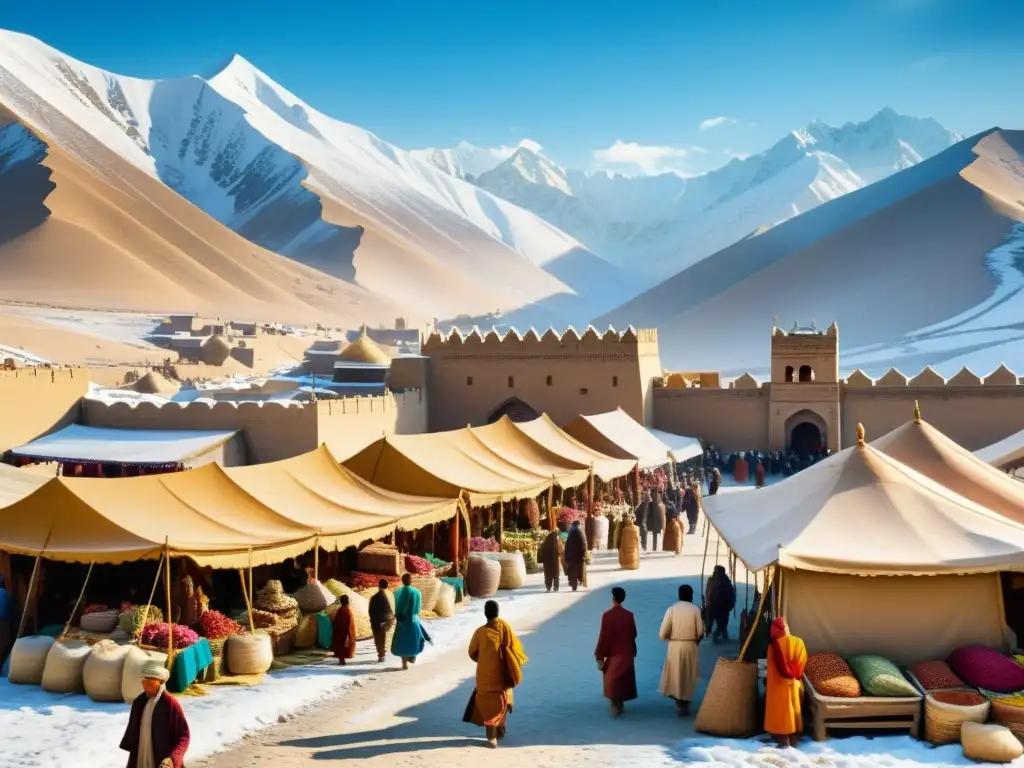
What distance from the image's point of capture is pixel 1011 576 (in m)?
10.9

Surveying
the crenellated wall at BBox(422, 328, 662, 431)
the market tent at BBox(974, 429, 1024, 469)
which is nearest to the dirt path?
the market tent at BBox(974, 429, 1024, 469)

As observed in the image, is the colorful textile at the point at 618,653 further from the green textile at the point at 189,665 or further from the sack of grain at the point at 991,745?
the green textile at the point at 189,665

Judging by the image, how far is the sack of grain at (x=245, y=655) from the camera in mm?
11375

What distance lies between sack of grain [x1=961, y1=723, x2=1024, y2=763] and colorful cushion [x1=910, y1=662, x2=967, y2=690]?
726 mm

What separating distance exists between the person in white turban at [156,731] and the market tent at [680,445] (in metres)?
21.0

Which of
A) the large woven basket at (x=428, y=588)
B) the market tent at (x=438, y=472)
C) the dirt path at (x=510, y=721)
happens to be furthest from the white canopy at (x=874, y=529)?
the market tent at (x=438, y=472)

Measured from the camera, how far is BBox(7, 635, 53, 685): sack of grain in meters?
11.1

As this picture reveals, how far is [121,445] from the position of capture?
25.0 metres

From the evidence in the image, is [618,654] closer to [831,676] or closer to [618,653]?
[618,653]

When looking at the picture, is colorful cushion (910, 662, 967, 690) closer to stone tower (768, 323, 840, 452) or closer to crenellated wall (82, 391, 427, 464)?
crenellated wall (82, 391, 427, 464)

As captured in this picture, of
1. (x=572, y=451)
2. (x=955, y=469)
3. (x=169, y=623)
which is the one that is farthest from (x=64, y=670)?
(x=572, y=451)

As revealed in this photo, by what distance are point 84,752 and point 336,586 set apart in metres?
4.67

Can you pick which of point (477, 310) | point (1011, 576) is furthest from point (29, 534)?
point (477, 310)

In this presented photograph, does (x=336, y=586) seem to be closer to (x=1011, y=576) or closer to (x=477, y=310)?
(x=1011, y=576)
